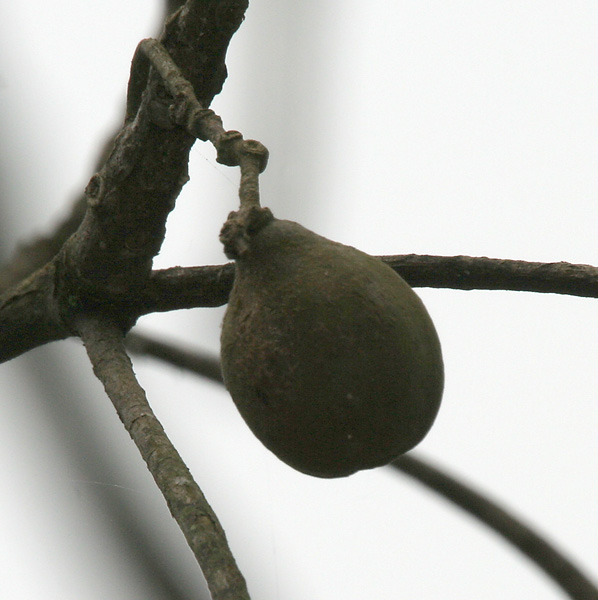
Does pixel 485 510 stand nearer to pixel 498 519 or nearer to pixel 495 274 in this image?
pixel 498 519

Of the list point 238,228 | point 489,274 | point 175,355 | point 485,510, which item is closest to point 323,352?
point 238,228

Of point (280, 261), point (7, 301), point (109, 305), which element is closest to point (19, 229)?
point (7, 301)

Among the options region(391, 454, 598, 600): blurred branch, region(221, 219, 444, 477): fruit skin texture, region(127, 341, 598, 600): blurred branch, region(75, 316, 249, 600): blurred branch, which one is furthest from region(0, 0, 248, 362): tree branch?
region(391, 454, 598, 600): blurred branch

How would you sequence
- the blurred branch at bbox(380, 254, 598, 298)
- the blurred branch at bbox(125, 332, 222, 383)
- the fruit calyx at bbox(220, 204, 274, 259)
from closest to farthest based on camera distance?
the fruit calyx at bbox(220, 204, 274, 259), the blurred branch at bbox(380, 254, 598, 298), the blurred branch at bbox(125, 332, 222, 383)

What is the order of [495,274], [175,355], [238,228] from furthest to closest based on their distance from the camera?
1. [175,355]
2. [495,274]
3. [238,228]

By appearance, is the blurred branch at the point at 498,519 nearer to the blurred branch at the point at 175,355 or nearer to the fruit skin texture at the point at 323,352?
the blurred branch at the point at 175,355

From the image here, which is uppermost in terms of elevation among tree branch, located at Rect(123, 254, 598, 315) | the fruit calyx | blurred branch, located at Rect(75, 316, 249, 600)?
tree branch, located at Rect(123, 254, 598, 315)

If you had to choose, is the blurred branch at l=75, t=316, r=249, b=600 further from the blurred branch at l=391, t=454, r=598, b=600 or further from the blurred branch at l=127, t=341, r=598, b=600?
the blurred branch at l=391, t=454, r=598, b=600
